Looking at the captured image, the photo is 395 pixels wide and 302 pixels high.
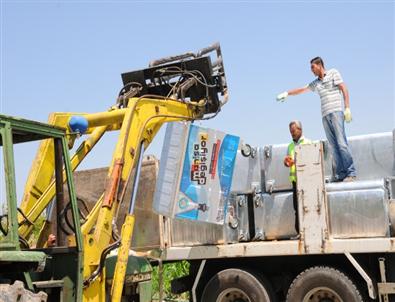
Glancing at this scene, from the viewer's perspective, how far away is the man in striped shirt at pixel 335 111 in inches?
295

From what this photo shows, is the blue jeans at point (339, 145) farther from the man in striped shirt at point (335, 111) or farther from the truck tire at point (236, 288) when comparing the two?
the truck tire at point (236, 288)

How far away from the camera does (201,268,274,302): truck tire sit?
7.57 meters

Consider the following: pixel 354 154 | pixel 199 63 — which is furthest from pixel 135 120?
pixel 354 154

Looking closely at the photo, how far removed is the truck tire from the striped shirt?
2371 millimetres

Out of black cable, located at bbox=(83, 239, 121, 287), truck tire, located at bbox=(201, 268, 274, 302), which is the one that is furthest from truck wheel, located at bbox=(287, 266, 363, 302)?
black cable, located at bbox=(83, 239, 121, 287)

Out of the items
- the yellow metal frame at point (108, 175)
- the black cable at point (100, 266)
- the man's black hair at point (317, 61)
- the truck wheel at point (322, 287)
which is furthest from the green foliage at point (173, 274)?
the black cable at point (100, 266)

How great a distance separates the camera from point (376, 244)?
6.87m

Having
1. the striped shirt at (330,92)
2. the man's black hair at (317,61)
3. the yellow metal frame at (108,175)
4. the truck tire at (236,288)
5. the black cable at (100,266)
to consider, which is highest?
the man's black hair at (317,61)

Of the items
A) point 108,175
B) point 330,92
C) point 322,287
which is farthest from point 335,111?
point 108,175

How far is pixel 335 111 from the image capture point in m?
7.78

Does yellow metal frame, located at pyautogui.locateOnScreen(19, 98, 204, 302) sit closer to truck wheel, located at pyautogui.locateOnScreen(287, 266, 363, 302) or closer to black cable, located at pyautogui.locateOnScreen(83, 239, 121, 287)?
black cable, located at pyautogui.locateOnScreen(83, 239, 121, 287)

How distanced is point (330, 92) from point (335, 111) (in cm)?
30

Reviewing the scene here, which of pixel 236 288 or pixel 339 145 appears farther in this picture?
pixel 236 288

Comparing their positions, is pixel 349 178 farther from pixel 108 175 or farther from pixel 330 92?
pixel 108 175
